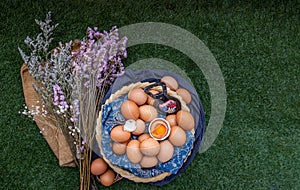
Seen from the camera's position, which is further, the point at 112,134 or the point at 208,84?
Result: the point at 208,84

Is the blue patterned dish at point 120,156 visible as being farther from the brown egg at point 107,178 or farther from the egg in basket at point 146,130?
the brown egg at point 107,178

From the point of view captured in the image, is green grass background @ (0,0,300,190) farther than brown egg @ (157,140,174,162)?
Yes

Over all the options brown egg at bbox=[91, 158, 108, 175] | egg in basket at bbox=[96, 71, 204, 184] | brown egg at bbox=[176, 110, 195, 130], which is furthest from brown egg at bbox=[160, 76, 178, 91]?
brown egg at bbox=[91, 158, 108, 175]

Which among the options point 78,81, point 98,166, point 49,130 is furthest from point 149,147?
point 49,130

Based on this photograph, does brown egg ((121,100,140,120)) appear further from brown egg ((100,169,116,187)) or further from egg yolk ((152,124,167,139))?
brown egg ((100,169,116,187))

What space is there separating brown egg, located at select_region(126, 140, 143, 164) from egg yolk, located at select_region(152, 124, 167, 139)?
0.27 feet

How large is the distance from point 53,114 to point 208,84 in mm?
758

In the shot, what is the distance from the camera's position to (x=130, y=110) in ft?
5.57

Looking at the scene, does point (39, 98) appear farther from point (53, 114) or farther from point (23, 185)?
point (23, 185)

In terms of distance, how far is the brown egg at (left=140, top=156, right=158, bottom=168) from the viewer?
5.61 feet

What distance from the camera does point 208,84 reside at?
1974 mm

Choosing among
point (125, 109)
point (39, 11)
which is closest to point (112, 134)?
point (125, 109)

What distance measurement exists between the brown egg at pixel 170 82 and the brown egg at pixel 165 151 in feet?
0.83

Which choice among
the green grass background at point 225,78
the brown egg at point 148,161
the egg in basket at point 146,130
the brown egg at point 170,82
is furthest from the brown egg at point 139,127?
the green grass background at point 225,78
